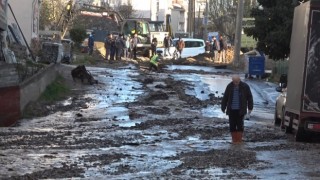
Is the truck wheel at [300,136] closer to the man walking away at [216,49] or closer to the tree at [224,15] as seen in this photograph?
the man walking away at [216,49]

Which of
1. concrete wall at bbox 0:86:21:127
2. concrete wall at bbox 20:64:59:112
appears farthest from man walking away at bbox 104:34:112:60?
concrete wall at bbox 0:86:21:127

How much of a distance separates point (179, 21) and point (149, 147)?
11164cm

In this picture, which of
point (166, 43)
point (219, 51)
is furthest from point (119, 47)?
point (219, 51)

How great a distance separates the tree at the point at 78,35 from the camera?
51188 mm

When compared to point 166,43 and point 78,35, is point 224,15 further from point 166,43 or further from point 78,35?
point 78,35

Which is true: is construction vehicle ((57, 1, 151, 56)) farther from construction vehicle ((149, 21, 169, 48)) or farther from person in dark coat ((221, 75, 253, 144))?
person in dark coat ((221, 75, 253, 144))

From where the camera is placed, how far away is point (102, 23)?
2477 inches

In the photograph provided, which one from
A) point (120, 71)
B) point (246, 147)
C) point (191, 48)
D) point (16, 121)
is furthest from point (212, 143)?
point (191, 48)

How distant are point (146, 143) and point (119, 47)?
104 feet

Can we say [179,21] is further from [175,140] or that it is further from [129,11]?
[175,140]

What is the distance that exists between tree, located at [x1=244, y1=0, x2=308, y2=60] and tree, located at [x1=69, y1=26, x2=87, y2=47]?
2325 centimetres

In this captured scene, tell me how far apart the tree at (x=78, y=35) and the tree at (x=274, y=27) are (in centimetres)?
2325

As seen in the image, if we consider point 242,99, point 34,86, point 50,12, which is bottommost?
point 34,86

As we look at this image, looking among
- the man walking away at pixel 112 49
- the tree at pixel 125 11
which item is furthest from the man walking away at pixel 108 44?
the tree at pixel 125 11
